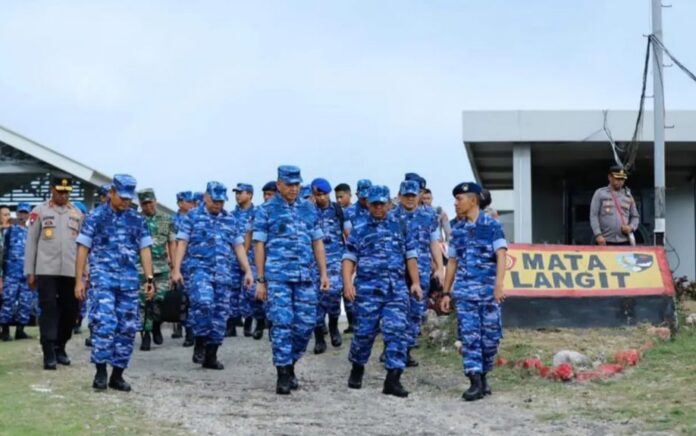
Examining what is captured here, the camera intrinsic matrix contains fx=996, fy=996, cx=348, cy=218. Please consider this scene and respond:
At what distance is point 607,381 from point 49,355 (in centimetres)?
551

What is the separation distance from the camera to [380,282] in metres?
9.03

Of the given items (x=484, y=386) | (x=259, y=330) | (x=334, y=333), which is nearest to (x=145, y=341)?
(x=259, y=330)

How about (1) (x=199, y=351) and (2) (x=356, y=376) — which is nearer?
(2) (x=356, y=376)

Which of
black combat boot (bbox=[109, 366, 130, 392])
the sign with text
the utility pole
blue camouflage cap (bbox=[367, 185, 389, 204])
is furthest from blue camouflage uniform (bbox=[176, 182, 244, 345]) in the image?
the utility pole

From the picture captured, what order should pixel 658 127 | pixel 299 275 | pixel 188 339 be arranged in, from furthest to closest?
pixel 658 127 → pixel 188 339 → pixel 299 275

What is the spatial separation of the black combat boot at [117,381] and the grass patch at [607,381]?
3371 millimetres

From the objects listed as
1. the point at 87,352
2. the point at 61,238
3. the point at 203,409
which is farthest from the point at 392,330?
the point at 87,352

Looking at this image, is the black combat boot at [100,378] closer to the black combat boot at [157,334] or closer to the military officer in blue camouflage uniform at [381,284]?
the military officer in blue camouflage uniform at [381,284]

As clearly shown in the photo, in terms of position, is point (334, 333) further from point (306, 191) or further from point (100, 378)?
point (100, 378)

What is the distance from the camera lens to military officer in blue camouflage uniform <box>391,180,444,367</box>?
9.91 metres

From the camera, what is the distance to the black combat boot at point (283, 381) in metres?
8.73

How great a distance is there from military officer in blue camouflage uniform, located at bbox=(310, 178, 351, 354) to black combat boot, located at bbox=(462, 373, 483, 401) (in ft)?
11.4

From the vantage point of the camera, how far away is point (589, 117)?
17984 millimetres

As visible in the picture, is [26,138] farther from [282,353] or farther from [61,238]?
[282,353]
